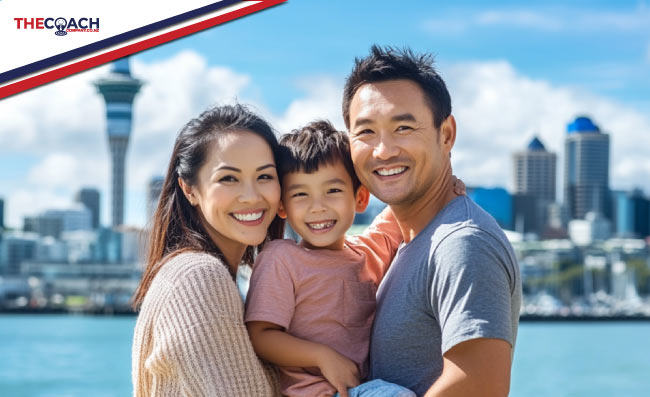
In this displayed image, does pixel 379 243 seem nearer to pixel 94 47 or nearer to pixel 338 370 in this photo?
pixel 338 370

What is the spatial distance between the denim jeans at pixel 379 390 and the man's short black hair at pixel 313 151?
84 cm

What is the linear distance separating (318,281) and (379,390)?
0.53 meters

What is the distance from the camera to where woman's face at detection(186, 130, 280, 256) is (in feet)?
11.9

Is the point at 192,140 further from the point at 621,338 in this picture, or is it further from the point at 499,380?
the point at 621,338

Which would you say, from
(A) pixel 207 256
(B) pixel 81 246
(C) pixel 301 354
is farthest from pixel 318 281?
(B) pixel 81 246

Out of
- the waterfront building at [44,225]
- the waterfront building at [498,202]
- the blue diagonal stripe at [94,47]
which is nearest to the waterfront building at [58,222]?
the waterfront building at [44,225]

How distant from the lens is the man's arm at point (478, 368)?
2949mm

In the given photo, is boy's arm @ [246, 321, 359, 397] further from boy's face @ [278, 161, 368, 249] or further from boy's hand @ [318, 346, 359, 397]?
boy's face @ [278, 161, 368, 249]

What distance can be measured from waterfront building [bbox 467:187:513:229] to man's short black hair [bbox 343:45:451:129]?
11807 centimetres

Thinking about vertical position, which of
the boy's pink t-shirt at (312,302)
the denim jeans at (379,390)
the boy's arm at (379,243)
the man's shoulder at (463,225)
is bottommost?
the denim jeans at (379,390)

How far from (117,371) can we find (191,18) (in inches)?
1254

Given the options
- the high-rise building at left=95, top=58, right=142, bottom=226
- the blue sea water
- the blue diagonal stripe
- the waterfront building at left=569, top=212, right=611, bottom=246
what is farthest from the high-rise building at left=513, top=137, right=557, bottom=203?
the blue diagonal stripe

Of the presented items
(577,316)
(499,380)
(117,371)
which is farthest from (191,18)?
(577,316)

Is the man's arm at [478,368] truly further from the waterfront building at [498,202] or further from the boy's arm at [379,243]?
the waterfront building at [498,202]
